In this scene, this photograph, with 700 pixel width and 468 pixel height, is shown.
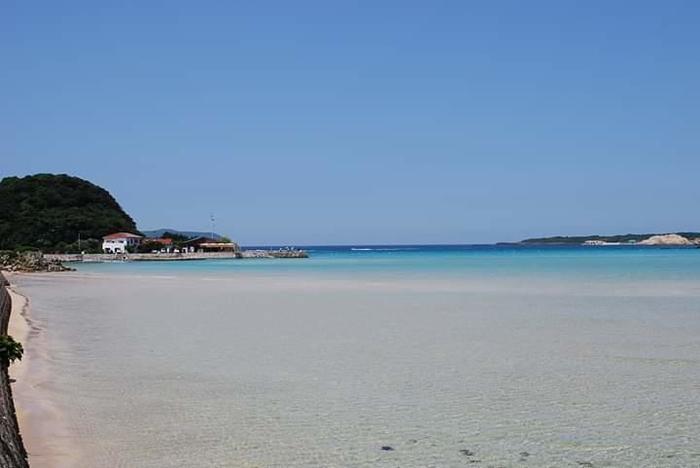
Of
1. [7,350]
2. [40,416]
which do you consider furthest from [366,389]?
[7,350]

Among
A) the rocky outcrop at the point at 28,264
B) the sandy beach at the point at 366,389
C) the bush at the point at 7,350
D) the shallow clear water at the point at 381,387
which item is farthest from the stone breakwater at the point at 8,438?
the rocky outcrop at the point at 28,264

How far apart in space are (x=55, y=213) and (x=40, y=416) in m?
120

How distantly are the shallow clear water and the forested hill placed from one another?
96438 mm

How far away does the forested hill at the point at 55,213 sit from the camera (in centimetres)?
11425

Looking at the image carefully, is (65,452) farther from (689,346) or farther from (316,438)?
(689,346)

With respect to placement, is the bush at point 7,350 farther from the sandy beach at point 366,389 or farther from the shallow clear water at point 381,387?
the shallow clear water at point 381,387

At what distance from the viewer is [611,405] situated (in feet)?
31.1

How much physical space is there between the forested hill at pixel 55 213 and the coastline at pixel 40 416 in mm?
99988

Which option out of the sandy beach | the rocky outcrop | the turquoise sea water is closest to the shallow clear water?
the sandy beach

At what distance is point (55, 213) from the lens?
121062 mm

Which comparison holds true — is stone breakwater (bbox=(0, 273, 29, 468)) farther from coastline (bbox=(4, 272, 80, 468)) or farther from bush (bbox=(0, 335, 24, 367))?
bush (bbox=(0, 335, 24, 367))

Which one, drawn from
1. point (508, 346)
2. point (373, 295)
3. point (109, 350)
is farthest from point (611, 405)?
point (373, 295)

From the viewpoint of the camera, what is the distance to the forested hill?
11425 centimetres

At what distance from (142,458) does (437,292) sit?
25.0 m
